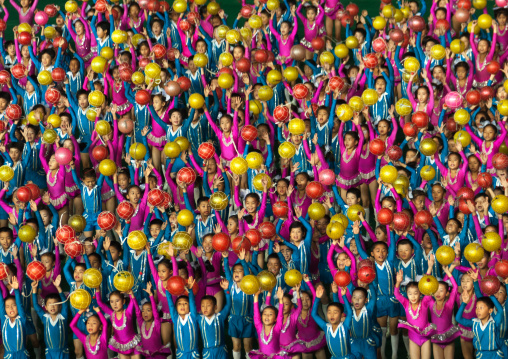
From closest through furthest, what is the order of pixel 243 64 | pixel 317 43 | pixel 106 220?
pixel 106 220 → pixel 243 64 → pixel 317 43

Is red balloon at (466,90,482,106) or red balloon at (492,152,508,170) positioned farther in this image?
red balloon at (466,90,482,106)

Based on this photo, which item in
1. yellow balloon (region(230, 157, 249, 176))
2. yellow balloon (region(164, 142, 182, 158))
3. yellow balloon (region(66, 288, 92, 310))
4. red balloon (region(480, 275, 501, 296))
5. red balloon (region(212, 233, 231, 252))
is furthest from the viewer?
yellow balloon (region(164, 142, 182, 158))

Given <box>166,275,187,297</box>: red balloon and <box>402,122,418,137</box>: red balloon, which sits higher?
<box>402,122,418,137</box>: red balloon

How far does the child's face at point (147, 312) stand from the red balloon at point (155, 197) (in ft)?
3.99

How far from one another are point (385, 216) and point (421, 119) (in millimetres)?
1885

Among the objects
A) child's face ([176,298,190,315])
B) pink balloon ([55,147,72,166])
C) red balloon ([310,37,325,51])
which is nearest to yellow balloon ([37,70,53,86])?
pink balloon ([55,147,72,166])

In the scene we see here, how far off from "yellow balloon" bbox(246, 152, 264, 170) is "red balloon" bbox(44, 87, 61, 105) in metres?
2.66

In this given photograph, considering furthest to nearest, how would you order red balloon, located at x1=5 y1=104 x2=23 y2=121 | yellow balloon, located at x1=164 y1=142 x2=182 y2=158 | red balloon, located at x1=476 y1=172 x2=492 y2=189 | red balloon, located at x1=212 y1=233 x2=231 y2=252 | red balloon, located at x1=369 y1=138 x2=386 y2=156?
red balloon, located at x1=5 y1=104 x2=23 y2=121
yellow balloon, located at x1=164 y1=142 x2=182 y2=158
red balloon, located at x1=369 y1=138 x2=386 y2=156
red balloon, located at x1=476 y1=172 x2=492 y2=189
red balloon, located at x1=212 y1=233 x2=231 y2=252

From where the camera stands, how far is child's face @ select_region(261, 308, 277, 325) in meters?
7.49

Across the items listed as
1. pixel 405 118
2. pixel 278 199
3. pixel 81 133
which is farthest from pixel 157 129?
pixel 405 118

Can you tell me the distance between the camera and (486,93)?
33.6 ft

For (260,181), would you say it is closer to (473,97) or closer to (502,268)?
(502,268)

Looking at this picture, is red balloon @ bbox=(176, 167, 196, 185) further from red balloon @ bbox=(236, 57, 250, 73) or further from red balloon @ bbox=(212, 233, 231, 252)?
red balloon @ bbox=(236, 57, 250, 73)

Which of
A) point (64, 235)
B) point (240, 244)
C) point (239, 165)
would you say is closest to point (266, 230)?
point (240, 244)
